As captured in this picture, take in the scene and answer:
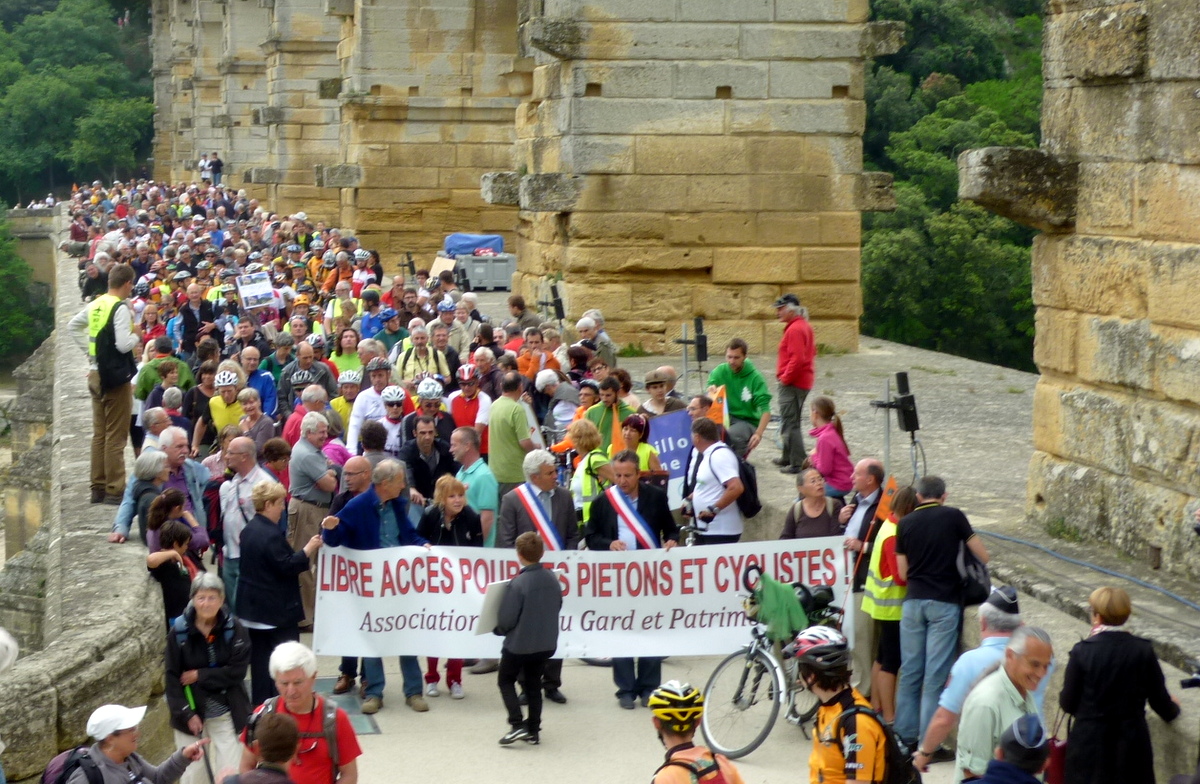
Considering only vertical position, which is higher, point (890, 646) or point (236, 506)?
point (236, 506)

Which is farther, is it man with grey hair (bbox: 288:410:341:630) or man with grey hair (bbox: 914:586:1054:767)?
man with grey hair (bbox: 288:410:341:630)

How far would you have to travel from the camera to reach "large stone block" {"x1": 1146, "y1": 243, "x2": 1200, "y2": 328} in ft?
24.1

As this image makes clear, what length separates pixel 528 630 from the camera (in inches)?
313

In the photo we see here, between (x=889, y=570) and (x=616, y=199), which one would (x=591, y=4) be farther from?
(x=889, y=570)

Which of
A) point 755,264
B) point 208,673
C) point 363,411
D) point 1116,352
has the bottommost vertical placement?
point 208,673

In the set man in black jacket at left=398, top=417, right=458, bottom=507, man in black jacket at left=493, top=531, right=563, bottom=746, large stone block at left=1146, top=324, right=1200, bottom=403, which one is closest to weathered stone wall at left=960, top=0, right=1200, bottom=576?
large stone block at left=1146, top=324, right=1200, bottom=403

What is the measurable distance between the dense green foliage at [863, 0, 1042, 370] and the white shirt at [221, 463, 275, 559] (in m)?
25.2

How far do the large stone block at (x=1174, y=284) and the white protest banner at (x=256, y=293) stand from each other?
10786 mm

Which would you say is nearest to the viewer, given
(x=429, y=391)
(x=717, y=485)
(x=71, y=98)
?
(x=717, y=485)

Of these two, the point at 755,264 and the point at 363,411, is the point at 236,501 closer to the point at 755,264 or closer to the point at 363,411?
the point at 363,411

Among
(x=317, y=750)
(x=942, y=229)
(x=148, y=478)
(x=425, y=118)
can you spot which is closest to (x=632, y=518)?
(x=148, y=478)

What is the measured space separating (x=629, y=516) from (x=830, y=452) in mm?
1216

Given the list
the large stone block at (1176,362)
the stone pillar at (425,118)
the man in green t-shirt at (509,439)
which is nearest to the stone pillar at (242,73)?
the stone pillar at (425,118)

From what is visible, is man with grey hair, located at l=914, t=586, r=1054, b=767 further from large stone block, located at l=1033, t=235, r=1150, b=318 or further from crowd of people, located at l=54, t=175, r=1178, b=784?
large stone block, located at l=1033, t=235, r=1150, b=318
